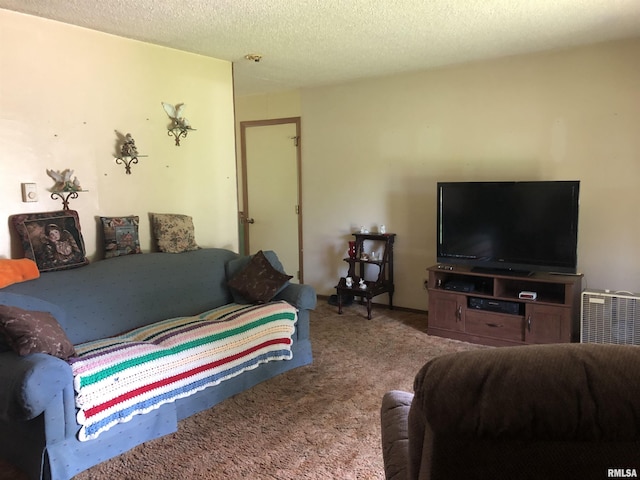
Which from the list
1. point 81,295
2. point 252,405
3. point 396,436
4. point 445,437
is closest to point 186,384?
point 252,405

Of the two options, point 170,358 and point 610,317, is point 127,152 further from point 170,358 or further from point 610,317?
point 610,317

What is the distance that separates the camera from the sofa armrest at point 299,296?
12.0 ft

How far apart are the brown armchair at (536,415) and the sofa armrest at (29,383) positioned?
1873 mm

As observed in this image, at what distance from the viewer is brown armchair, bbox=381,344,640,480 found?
865mm

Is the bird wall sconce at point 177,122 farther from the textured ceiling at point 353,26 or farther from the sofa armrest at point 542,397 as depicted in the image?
the sofa armrest at point 542,397

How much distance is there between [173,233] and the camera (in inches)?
153

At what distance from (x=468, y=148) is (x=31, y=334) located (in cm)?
375

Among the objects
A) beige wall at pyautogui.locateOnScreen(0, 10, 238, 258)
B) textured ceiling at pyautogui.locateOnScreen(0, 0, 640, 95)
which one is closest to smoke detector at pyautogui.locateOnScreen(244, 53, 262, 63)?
textured ceiling at pyautogui.locateOnScreen(0, 0, 640, 95)

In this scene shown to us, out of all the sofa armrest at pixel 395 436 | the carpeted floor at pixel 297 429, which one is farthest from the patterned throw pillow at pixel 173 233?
the sofa armrest at pixel 395 436

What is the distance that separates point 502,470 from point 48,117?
3.30 m

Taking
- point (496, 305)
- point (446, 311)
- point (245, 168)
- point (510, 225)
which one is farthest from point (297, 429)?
point (245, 168)

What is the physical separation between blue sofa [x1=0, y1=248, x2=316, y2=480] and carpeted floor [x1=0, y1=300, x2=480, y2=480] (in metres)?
0.09

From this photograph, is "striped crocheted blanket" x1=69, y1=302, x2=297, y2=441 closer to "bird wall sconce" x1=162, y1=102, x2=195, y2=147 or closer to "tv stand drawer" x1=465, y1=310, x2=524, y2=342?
"bird wall sconce" x1=162, y1=102, x2=195, y2=147

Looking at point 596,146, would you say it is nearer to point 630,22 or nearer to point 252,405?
point 630,22
